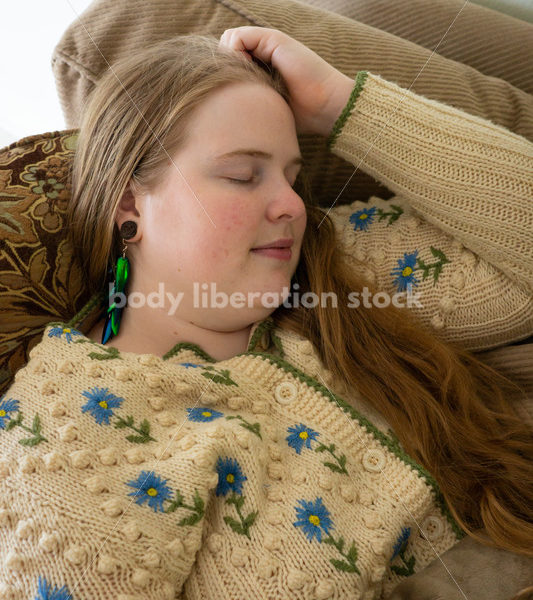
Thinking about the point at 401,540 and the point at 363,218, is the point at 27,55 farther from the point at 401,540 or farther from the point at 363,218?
the point at 401,540

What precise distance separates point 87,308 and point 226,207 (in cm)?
33

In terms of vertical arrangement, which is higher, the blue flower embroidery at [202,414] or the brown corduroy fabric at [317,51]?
the brown corduroy fabric at [317,51]

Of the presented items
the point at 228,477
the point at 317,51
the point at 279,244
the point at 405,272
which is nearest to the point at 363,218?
the point at 405,272

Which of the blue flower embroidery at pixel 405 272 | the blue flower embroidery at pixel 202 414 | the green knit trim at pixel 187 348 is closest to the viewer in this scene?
the blue flower embroidery at pixel 202 414

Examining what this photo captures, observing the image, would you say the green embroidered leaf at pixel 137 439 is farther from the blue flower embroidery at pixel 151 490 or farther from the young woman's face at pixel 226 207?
the young woman's face at pixel 226 207

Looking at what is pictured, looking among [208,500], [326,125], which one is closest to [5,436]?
[208,500]

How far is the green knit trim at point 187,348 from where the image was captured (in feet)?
3.08

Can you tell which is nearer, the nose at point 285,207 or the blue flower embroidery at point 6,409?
the blue flower embroidery at point 6,409

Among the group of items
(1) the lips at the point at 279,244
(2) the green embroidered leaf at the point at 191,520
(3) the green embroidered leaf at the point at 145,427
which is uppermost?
(1) the lips at the point at 279,244

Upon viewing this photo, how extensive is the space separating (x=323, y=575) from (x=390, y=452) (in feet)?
0.71

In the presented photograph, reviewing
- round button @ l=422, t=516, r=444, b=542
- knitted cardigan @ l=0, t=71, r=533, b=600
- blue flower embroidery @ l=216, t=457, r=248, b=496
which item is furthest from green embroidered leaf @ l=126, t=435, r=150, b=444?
round button @ l=422, t=516, r=444, b=542

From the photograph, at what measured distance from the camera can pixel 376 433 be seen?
87 cm

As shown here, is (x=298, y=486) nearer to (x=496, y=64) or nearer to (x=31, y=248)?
(x=31, y=248)

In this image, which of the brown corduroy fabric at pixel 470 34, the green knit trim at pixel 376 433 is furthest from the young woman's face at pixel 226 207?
the brown corduroy fabric at pixel 470 34
